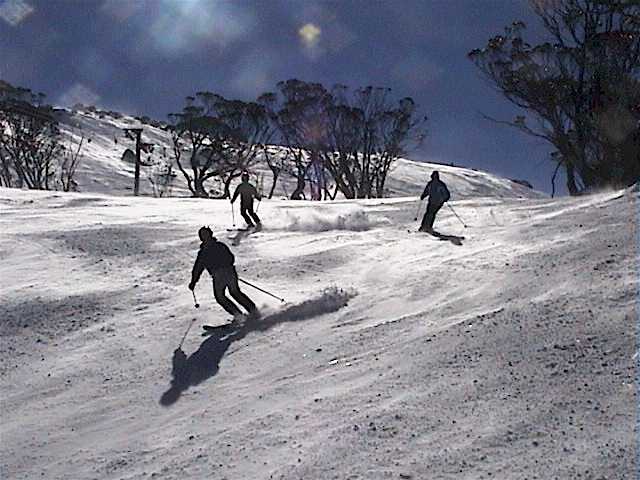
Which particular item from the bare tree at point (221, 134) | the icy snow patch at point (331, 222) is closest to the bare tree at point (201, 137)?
the bare tree at point (221, 134)

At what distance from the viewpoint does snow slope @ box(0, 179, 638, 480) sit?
548 cm

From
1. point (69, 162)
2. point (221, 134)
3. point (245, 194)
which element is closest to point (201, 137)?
point (221, 134)

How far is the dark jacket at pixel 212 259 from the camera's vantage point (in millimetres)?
9477

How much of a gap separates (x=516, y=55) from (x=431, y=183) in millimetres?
11481

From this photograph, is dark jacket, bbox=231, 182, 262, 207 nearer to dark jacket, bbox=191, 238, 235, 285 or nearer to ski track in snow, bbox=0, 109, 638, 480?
ski track in snow, bbox=0, 109, 638, 480

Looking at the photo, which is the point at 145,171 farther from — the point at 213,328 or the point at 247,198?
the point at 213,328

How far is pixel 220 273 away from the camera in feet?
30.9

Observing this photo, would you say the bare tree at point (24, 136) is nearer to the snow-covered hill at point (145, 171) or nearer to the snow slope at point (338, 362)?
the snow-covered hill at point (145, 171)

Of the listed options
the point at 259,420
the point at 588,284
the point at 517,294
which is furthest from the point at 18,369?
the point at 588,284

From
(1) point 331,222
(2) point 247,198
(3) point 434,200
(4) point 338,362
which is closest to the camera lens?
(4) point 338,362

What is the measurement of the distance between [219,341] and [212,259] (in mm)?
1363

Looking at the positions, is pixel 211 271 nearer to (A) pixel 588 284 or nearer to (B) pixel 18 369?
(B) pixel 18 369

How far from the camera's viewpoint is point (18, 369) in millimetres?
8070

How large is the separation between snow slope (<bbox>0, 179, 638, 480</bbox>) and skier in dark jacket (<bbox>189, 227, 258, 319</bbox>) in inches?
12.6
